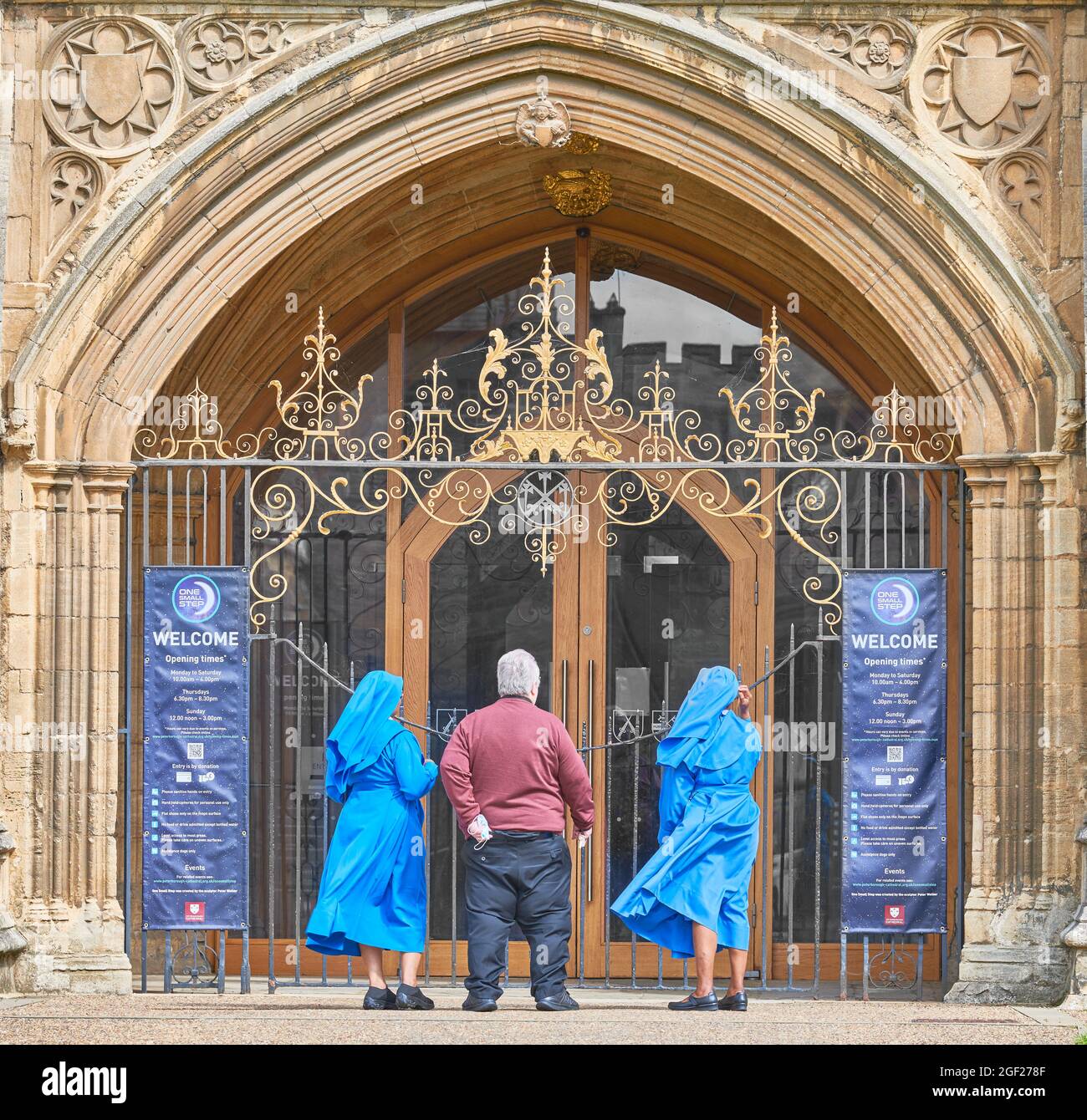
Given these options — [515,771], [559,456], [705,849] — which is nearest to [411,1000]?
[515,771]

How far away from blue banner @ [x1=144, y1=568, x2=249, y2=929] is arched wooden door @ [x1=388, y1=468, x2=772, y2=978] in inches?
53.2

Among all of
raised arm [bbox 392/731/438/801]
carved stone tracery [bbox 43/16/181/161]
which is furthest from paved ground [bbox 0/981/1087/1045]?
carved stone tracery [bbox 43/16/181/161]

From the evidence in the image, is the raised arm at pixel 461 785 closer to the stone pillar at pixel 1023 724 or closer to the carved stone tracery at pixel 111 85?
the stone pillar at pixel 1023 724

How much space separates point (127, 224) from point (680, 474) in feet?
9.96

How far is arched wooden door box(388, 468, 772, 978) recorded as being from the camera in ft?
30.5

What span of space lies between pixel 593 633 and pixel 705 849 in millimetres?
2067

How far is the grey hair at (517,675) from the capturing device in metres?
7.42

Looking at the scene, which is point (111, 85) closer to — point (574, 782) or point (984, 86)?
point (574, 782)

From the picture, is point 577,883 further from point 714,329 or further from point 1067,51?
point 1067,51

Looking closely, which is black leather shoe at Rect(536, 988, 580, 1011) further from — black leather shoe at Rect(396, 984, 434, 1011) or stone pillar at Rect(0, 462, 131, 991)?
stone pillar at Rect(0, 462, 131, 991)


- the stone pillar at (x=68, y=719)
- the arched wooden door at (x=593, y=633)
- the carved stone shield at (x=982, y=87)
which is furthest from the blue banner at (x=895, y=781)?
the stone pillar at (x=68, y=719)

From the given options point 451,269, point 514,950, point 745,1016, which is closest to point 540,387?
point 451,269

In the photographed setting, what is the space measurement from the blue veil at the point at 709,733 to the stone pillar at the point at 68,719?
101 inches

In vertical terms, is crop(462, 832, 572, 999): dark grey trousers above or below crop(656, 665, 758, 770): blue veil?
below
